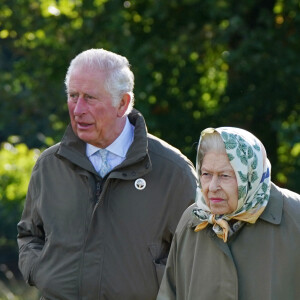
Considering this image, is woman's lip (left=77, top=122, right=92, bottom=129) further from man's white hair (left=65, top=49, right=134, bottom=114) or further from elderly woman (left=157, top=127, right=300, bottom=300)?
elderly woman (left=157, top=127, right=300, bottom=300)

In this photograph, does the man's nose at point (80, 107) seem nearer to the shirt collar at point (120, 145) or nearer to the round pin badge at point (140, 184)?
the shirt collar at point (120, 145)

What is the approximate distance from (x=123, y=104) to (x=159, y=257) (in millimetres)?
783

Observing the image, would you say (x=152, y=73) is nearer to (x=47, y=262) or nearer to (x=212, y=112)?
(x=212, y=112)

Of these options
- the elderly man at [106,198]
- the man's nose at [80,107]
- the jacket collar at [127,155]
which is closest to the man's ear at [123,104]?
the elderly man at [106,198]

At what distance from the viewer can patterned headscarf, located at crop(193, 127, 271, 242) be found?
4.07m

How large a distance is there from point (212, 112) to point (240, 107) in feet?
1.39

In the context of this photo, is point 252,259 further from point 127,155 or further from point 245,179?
point 127,155

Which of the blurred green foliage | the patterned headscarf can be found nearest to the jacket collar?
the patterned headscarf

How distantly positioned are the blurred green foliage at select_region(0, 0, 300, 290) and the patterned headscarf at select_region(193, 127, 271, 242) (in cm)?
571

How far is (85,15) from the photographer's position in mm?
10617

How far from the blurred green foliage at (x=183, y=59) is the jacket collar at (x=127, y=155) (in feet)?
16.2

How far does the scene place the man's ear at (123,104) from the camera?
5.06 metres

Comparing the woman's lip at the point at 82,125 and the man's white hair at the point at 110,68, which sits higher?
the man's white hair at the point at 110,68

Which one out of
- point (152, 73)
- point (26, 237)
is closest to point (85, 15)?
point (152, 73)
